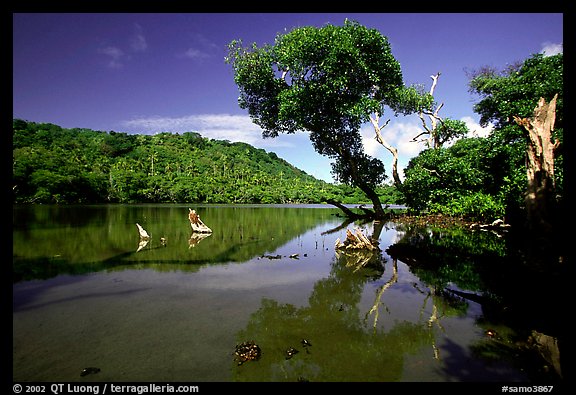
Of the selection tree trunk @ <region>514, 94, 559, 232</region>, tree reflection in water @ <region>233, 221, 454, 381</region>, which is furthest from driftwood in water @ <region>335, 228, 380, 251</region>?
tree trunk @ <region>514, 94, 559, 232</region>

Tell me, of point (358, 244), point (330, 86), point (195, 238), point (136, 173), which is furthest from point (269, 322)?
point (136, 173)

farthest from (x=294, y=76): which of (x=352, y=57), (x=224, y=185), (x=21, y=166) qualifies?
(x=224, y=185)

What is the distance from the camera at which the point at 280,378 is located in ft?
10.5

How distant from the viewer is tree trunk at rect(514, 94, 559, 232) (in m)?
8.38

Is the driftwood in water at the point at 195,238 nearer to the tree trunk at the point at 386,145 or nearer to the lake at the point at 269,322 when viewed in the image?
the lake at the point at 269,322

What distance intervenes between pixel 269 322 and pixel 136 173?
9224 centimetres

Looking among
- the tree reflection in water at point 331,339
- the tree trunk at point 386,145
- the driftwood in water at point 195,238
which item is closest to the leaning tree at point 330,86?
the tree trunk at point 386,145

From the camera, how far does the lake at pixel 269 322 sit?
11.0ft

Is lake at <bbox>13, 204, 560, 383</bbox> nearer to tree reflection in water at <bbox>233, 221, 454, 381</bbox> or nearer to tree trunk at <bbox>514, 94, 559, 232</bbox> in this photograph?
tree reflection in water at <bbox>233, 221, 454, 381</bbox>

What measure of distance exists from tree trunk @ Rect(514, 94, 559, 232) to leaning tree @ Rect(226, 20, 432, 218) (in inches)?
519

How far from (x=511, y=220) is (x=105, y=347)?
2158 centimetres

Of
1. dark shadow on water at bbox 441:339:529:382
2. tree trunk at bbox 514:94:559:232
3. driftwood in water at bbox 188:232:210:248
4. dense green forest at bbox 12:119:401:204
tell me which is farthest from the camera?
dense green forest at bbox 12:119:401:204

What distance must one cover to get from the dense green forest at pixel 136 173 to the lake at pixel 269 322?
21.4 meters

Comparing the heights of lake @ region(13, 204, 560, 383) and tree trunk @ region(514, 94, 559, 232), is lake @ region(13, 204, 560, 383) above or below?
below
